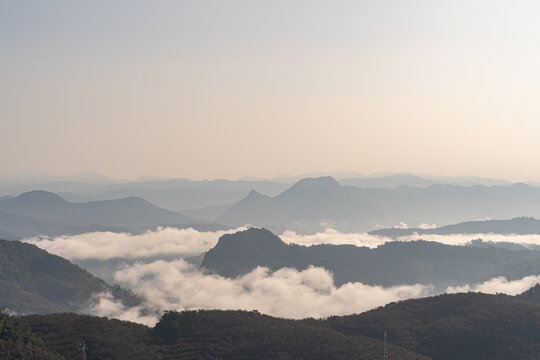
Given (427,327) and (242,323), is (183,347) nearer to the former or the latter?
(242,323)

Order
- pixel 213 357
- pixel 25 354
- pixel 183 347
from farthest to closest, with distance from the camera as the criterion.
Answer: pixel 183 347, pixel 213 357, pixel 25 354

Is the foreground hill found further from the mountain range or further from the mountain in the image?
the mountain

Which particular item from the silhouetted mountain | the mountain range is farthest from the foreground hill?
the silhouetted mountain

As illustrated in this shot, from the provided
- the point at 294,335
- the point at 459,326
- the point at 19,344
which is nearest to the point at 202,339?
the point at 294,335

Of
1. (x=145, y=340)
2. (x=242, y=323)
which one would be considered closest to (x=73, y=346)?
(x=145, y=340)

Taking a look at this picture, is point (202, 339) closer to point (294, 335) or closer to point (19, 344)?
point (294, 335)

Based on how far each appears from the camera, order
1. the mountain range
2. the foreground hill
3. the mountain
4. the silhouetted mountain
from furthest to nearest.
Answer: the mountain
the mountain range
the foreground hill
the silhouetted mountain
